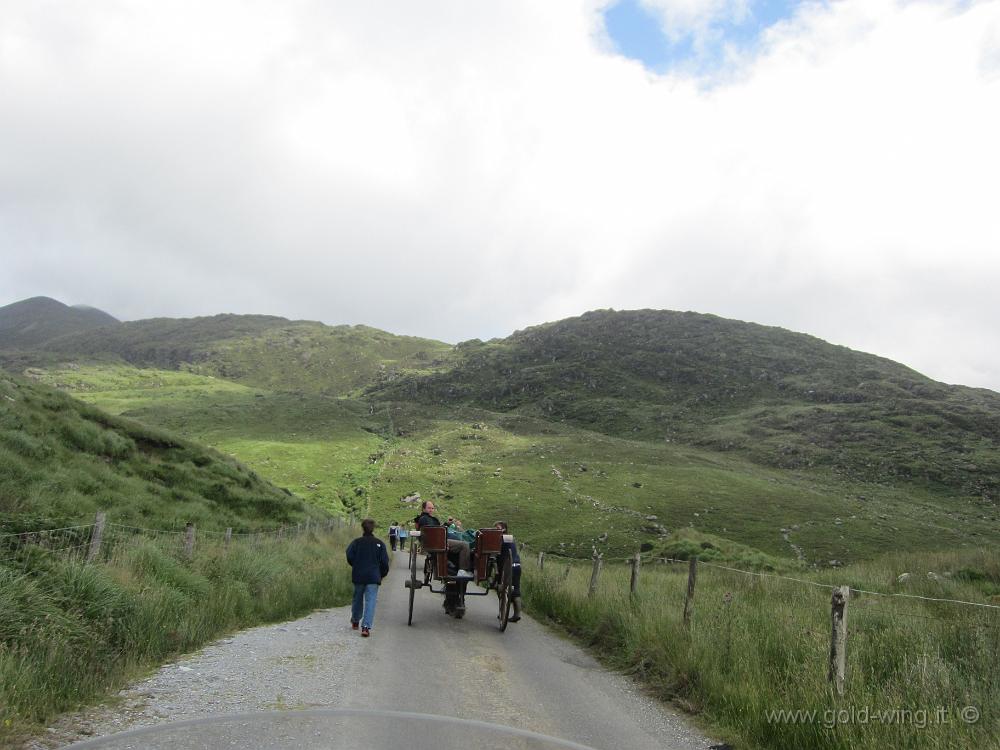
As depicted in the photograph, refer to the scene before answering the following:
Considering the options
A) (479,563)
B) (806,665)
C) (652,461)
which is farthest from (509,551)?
(652,461)

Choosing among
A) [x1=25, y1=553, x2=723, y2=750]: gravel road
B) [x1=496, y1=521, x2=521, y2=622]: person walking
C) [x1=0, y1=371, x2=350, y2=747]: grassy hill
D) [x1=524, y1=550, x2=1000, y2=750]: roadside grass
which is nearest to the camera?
[x1=524, y1=550, x2=1000, y2=750]: roadside grass

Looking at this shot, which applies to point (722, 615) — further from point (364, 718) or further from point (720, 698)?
point (364, 718)

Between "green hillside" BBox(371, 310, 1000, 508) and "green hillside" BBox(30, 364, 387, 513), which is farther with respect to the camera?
"green hillside" BBox(371, 310, 1000, 508)

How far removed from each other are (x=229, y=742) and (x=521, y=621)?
9.58 metres

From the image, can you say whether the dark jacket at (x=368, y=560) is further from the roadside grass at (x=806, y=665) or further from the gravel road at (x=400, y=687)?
the roadside grass at (x=806, y=665)

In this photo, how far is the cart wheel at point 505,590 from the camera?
477 inches

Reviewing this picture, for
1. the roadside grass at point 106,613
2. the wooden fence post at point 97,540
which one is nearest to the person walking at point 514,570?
the roadside grass at point 106,613

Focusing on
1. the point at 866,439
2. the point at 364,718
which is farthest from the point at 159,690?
the point at 866,439

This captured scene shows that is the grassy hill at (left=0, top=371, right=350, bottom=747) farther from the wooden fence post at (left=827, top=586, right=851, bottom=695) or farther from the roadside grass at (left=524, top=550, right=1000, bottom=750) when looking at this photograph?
the wooden fence post at (left=827, top=586, right=851, bottom=695)

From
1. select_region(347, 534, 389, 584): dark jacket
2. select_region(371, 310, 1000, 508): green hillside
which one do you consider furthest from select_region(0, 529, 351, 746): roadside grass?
select_region(371, 310, 1000, 508): green hillside

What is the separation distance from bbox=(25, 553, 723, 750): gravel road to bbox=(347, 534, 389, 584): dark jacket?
0.94 meters

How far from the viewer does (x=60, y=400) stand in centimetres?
2581

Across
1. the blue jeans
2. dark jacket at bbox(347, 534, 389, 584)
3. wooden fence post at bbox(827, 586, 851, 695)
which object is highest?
wooden fence post at bbox(827, 586, 851, 695)

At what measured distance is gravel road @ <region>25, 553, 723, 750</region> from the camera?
19.7ft
